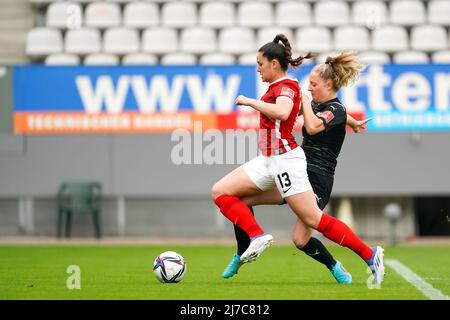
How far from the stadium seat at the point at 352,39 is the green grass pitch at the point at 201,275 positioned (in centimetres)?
469

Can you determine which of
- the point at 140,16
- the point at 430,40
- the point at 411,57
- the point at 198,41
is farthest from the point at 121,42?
the point at 430,40

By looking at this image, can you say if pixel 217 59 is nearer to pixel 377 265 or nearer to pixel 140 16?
pixel 140 16

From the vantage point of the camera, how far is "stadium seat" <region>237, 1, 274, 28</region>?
1755 cm

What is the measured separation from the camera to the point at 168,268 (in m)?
7.79

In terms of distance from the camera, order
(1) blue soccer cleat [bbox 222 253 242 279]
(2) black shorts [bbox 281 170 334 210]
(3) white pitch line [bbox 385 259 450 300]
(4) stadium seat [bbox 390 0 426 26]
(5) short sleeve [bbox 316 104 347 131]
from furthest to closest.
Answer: (4) stadium seat [bbox 390 0 426 26]
(1) blue soccer cleat [bbox 222 253 242 279]
(2) black shorts [bbox 281 170 334 210]
(5) short sleeve [bbox 316 104 347 131]
(3) white pitch line [bbox 385 259 450 300]

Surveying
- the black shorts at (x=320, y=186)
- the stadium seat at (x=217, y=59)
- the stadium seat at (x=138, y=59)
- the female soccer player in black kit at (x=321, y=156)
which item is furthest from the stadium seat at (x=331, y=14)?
the black shorts at (x=320, y=186)

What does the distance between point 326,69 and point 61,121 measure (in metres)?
7.88

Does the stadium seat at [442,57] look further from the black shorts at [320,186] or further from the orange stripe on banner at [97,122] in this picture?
the black shorts at [320,186]

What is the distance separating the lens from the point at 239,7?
17812 millimetres

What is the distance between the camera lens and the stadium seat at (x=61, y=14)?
1714 centimetres

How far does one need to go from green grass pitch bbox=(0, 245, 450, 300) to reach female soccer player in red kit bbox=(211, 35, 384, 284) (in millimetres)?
359

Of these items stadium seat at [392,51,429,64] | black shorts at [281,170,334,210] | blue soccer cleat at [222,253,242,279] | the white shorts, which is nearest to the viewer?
the white shorts

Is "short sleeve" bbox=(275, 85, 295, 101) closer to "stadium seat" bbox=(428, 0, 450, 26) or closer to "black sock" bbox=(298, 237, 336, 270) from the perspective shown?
"black sock" bbox=(298, 237, 336, 270)

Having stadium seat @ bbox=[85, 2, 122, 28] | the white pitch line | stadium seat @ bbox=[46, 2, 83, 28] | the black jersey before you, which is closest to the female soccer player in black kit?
the black jersey
